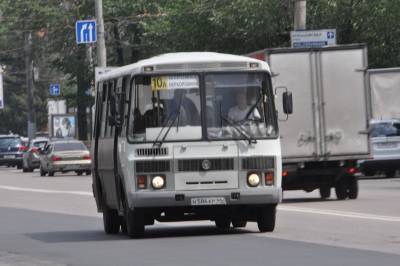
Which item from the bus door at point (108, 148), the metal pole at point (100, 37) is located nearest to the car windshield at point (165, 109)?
the bus door at point (108, 148)

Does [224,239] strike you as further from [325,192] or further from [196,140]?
[325,192]

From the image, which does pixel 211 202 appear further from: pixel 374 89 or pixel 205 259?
pixel 374 89

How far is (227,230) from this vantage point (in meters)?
19.7

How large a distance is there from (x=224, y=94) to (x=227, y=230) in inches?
91.7

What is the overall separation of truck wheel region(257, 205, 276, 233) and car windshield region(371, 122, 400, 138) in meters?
20.5

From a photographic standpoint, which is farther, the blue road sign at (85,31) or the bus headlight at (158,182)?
the blue road sign at (85,31)

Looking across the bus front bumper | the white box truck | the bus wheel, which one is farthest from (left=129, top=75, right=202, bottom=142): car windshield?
the white box truck

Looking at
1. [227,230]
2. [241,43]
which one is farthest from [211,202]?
[241,43]

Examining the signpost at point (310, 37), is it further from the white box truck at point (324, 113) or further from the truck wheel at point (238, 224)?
the truck wheel at point (238, 224)

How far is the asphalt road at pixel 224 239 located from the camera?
1480 cm

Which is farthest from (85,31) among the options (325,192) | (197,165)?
(197,165)

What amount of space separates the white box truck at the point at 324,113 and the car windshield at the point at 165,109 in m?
8.93

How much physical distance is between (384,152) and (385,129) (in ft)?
3.17

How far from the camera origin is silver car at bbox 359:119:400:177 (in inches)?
1517
